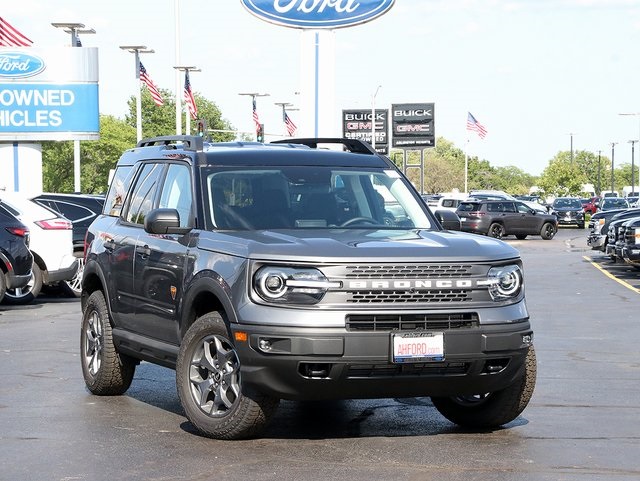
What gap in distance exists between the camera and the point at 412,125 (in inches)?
3541

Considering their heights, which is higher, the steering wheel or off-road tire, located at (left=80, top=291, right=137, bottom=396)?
the steering wheel

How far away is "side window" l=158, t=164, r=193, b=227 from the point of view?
8.93 meters

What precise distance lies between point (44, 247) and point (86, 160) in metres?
84.5

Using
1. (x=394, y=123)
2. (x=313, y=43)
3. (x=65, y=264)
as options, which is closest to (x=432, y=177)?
(x=394, y=123)

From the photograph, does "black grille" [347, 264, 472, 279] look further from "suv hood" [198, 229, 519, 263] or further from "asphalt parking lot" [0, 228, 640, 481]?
"asphalt parking lot" [0, 228, 640, 481]

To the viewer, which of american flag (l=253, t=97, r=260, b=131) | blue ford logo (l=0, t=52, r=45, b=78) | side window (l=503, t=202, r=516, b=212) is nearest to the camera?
blue ford logo (l=0, t=52, r=45, b=78)

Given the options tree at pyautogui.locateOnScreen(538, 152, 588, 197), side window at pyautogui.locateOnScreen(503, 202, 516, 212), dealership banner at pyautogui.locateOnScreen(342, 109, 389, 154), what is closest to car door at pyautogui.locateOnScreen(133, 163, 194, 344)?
side window at pyautogui.locateOnScreen(503, 202, 516, 212)

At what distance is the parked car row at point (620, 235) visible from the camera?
2645 centimetres

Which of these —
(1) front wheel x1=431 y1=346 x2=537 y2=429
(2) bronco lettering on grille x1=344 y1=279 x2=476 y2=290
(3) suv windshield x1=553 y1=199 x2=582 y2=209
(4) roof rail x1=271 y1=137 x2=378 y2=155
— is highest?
(4) roof rail x1=271 y1=137 x2=378 y2=155

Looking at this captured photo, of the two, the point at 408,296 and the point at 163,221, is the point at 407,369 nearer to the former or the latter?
the point at 408,296

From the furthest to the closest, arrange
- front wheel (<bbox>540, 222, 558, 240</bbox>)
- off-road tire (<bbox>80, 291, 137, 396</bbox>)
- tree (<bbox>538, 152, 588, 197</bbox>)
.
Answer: tree (<bbox>538, 152, 588, 197</bbox>)
front wheel (<bbox>540, 222, 558, 240</bbox>)
off-road tire (<bbox>80, 291, 137, 396</bbox>)

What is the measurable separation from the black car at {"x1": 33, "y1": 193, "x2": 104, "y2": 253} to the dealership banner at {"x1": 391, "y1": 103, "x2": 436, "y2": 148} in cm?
6809

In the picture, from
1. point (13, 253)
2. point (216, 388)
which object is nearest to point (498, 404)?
point (216, 388)

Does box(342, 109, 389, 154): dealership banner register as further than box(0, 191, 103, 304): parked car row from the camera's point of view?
Yes
